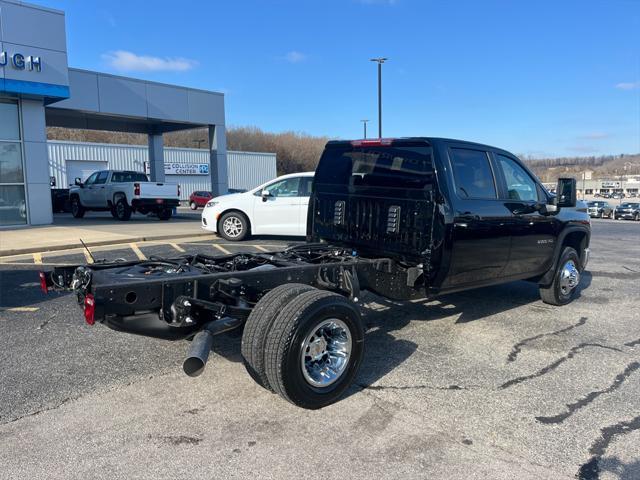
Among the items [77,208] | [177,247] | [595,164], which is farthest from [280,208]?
[595,164]

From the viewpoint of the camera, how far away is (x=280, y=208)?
12359 millimetres

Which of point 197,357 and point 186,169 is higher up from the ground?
point 186,169

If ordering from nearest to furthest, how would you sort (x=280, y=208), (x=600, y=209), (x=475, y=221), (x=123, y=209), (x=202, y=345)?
(x=202, y=345) → (x=475, y=221) → (x=280, y=208) → (x=123, y=209) → (x=600, y=209)

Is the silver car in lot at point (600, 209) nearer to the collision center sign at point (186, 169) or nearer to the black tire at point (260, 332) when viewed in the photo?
the collision center sign at point (186, 169)

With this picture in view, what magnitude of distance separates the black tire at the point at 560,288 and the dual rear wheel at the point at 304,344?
3798 millimetres

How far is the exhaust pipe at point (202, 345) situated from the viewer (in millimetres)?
3156

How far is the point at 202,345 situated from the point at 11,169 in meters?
15.5

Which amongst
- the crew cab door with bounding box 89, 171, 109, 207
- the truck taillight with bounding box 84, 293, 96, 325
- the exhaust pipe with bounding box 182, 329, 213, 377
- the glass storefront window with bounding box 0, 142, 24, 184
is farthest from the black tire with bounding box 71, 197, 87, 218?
the exhaust pipe with bounding box 182, 329, 213, 377

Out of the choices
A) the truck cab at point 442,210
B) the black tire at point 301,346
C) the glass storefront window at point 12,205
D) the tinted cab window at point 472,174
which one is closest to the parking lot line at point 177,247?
the truck cab at point 442,210

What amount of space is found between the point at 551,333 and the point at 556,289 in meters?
1.22

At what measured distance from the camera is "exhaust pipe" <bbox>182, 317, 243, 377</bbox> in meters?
3.16

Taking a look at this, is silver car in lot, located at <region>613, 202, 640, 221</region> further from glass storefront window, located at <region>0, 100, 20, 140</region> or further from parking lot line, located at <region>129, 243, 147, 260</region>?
glass storefront window, located at <region>0, 100, 20, 140</region>

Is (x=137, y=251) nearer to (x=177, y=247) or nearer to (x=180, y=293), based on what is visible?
(x=177, y=247)

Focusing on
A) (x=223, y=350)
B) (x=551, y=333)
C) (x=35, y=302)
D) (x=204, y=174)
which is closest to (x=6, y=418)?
(x=223, y=350)
